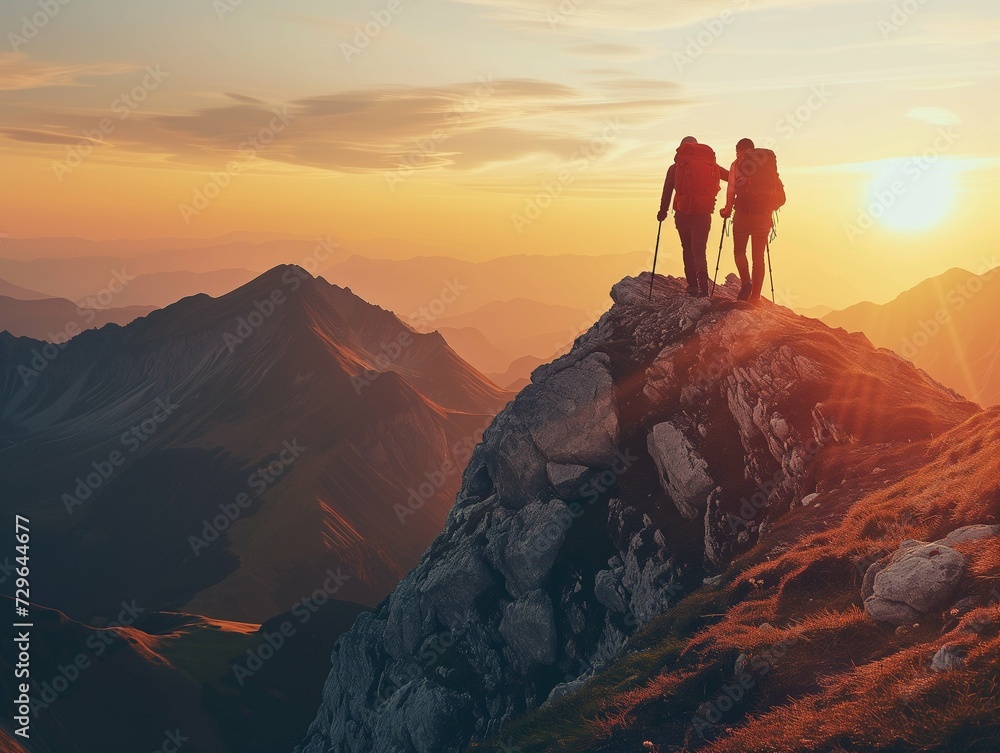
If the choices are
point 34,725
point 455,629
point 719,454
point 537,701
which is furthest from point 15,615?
point 719,454

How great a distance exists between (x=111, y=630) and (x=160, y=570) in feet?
255

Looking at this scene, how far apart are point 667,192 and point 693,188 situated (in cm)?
117

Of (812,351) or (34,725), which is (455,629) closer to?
(812,351)

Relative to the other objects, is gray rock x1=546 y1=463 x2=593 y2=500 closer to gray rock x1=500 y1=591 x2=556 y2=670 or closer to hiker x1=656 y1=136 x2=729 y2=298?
gray rock x1=500 y1=591 x2=556 y2=670

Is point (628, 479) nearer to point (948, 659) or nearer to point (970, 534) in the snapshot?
point (970, 534)

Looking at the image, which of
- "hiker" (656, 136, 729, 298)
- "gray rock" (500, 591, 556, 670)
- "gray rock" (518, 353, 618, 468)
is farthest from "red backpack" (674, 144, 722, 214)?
Answer: "gray rock" (500, 591, 556, 670)

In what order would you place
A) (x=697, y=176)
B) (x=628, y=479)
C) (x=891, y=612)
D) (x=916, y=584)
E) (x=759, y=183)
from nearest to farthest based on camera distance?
(x=916, y=584), (x=891, y=612), (x=759, y=183), (x=697, y=176), (x=628, y=479)

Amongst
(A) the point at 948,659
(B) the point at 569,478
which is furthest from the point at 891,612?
(B) the point at 569,478

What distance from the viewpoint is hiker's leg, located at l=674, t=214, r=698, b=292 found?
34688mm

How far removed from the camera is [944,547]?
1466 cm

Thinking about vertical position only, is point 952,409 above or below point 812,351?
below

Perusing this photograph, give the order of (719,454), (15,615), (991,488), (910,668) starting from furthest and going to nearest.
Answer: (15,615) < (719,454) < (991,488) < (910,668)

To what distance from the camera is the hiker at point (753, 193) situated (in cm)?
3145

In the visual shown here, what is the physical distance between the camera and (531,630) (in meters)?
34.7
